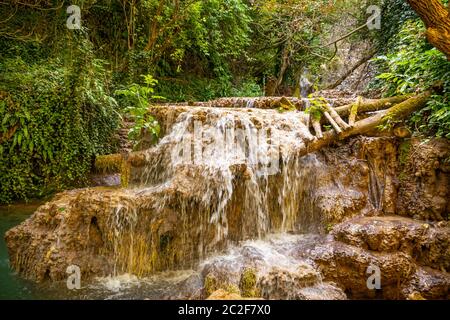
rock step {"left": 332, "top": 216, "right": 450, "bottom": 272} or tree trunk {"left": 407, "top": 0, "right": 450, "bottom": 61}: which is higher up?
tree trunk {"left": 407, "top": 0, "right": 450, "bottom": 61}

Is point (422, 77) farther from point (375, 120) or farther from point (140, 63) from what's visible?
point (140, 63)

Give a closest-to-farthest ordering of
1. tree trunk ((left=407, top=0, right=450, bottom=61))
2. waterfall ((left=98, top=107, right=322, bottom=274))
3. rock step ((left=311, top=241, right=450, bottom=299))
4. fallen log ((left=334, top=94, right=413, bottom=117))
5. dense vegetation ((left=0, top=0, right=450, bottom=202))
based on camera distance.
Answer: tree trunk ((left=407, top=0, right=450, bottom=61))
rock step ((left=311, top=241, right=450, bottom=299))
waterfall ((left=98, top=107, right=322, bottom=274))
fallen log ((left=334, top=94, right=413, bottom=117))
dense vegetation ((left=0, top=0, right=450, bottom=202))

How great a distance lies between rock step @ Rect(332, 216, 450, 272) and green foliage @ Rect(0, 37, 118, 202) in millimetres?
5689

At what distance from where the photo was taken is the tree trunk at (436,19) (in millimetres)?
3758

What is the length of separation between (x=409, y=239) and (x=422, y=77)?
331 centimetres

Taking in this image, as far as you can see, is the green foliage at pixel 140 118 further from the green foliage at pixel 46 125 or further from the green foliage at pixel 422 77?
the green foliage at pixel 422 77

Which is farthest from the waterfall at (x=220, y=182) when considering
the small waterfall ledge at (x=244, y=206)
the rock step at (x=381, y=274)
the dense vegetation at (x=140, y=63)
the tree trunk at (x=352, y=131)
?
the rock step at (x=381, y=274)

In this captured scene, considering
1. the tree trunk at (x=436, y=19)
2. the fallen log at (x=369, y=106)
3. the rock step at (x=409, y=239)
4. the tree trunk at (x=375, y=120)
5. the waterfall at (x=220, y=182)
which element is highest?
the tree trunk at (x=436, y=19)

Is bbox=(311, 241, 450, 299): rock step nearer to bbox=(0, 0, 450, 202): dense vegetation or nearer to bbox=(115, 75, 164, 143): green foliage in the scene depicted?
bbox=(0, 0, 450, 202): dense vegetation

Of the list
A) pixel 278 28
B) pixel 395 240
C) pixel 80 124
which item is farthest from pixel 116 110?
pixel 278 28

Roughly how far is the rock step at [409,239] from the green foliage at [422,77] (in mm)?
1655

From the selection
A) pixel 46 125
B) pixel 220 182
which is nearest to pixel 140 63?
pixel 46 125

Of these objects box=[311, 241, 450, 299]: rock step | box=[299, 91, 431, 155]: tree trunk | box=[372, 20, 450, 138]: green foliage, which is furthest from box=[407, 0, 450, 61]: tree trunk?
box=[311, 241, 450, 299]: rock step

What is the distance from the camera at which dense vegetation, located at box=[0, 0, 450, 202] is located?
20.3 feet
